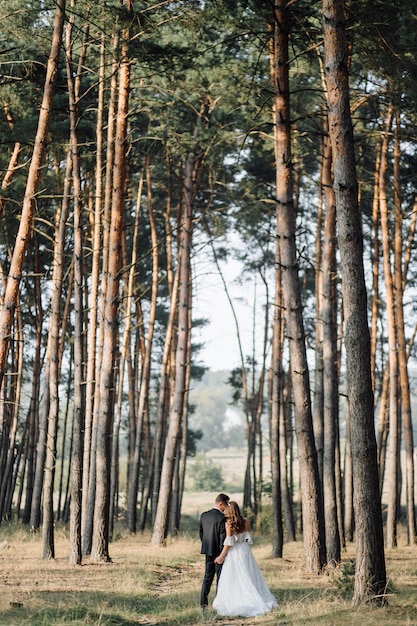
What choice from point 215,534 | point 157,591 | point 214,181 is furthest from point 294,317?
point 214,181

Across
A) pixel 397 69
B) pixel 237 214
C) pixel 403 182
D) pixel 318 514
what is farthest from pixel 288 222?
pixel 237 214

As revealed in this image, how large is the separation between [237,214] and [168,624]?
14.7 m

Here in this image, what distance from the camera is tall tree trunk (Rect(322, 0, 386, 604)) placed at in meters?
7.70

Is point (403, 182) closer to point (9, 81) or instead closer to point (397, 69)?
point (397, 69)

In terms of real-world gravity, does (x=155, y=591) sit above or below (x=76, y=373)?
below

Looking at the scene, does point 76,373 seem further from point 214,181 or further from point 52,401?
point 214,181

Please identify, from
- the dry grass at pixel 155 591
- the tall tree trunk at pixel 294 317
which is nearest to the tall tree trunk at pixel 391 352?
the dry grass at pixel 155 591

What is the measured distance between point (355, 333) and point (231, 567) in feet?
11.0

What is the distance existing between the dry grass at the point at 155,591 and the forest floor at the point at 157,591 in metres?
0.01

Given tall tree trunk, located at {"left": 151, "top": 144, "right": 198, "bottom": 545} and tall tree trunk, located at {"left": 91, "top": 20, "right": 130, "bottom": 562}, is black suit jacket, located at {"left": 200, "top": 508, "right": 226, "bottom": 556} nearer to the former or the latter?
tall tree trunk, located at {"left": 91, "top": 20, "right": 130, "bottom": 562}

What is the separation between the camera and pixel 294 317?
37.2ft

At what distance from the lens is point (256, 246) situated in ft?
86.7

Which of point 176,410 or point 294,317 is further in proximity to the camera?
point 176,410

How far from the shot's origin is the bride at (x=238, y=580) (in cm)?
860
